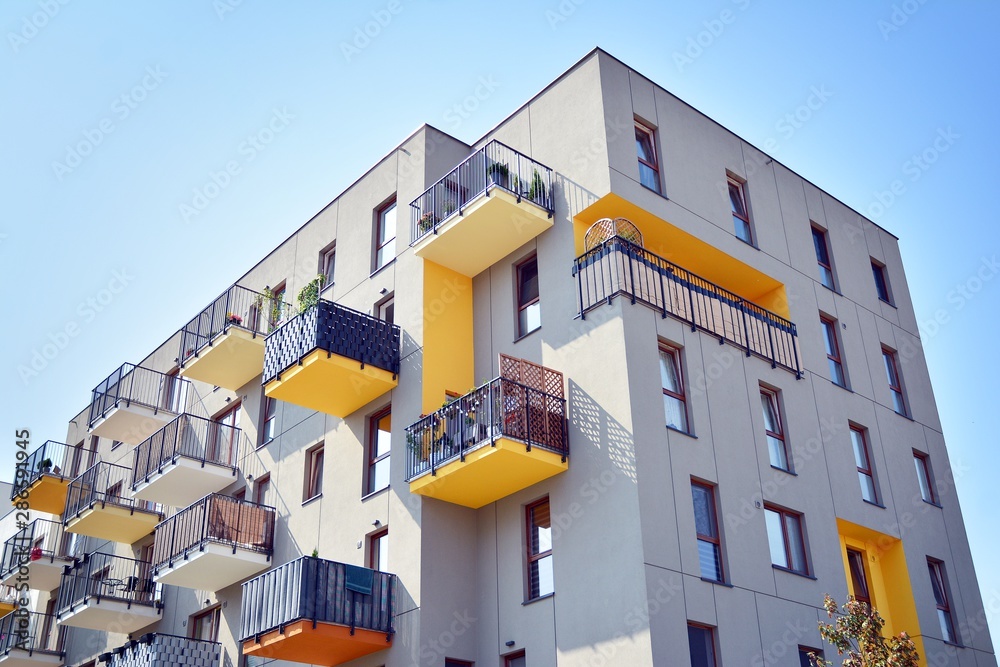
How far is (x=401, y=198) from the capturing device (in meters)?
21.8

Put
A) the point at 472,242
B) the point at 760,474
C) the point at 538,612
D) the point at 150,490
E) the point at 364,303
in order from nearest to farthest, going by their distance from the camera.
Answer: the point at 538,612 → the point at 760,474 → the point at 472,242 → the point at 364,303 → the point at 150,490

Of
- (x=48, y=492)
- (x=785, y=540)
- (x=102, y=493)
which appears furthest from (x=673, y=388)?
Result: (x=48, y=492)

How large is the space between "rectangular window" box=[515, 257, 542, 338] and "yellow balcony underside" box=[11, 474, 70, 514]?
765 inches

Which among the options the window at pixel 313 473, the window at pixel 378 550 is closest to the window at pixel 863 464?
the window at pixel 378 550

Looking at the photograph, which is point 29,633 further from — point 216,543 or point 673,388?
point 673,388

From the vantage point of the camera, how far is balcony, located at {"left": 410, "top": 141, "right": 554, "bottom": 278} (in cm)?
1855

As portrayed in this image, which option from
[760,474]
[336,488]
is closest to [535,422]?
[760,474]

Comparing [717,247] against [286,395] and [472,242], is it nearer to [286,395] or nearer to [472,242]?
[472,242]

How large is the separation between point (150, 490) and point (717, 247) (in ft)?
48.3

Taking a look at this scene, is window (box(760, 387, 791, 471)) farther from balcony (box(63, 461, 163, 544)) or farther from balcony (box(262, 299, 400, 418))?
balcony (box(63, 461, 163, 544))

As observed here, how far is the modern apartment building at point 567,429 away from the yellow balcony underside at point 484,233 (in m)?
0.06

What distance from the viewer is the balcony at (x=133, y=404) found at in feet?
92.7

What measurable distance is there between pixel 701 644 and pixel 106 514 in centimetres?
1760

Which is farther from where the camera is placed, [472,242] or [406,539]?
[472,242]
